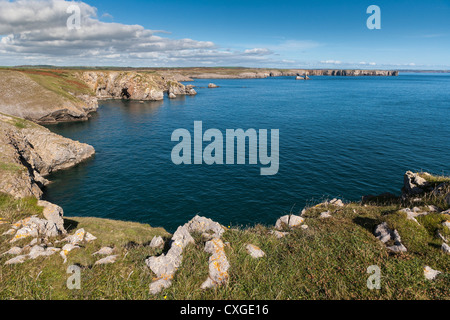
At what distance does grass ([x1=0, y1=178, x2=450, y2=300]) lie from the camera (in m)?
10.6

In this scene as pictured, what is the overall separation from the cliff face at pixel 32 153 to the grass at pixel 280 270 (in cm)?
1666

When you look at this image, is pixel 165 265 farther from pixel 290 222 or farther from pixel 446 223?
pixel 446 223

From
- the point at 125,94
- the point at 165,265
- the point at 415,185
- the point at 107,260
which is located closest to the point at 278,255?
the point at 165,265

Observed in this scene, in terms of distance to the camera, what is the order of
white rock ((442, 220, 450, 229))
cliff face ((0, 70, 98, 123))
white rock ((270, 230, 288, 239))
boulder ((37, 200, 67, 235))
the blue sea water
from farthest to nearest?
cliff face ((0, 70, 98, 123)), the blue sea water, boulder ((37, 200, 67, 235)), white rock ((270, 230, 288, 239)), white rock ((442, 220, 450, 229))

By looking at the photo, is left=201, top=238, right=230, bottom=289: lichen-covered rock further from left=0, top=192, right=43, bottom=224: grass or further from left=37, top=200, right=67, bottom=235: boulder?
left=0, top=192, right=43, bottom=224: grass

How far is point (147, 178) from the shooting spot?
4053cm

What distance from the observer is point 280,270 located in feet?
41.0

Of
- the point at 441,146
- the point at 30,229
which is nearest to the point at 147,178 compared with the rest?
the point at 30,229

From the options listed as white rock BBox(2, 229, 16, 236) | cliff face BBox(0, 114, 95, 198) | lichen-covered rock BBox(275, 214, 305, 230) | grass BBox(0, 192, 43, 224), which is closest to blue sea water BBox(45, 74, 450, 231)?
cliff face BBox(0, 114, 95, 198)

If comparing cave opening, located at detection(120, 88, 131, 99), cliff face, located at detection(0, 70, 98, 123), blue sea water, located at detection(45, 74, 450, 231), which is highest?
cave opening, located at detection(120, 88, 131, 99)

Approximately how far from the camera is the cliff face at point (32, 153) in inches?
1086

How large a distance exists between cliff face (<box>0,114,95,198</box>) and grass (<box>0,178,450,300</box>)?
16663 millimetres

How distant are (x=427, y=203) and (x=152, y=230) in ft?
81.5
